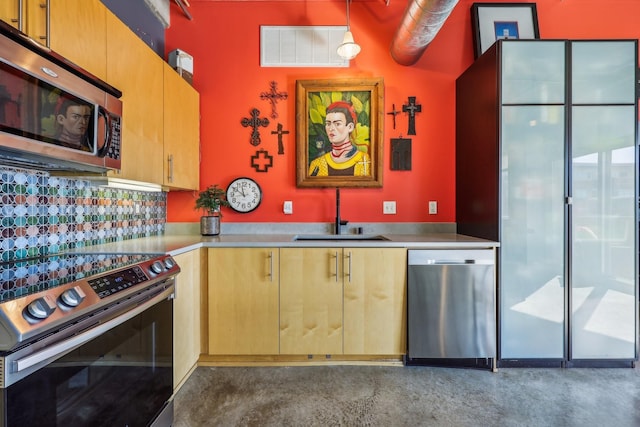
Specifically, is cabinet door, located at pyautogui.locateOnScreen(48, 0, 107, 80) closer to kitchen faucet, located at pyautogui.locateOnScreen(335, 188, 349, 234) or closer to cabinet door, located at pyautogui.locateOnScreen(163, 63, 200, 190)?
cabinet door, located at pyautogui.locateOnScreen(163, 63, 200, 190)

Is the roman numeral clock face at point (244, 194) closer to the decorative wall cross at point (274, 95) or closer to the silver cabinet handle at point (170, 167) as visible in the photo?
the silver cabinet handle at point (170, 167)

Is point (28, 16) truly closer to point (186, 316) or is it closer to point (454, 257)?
point (186, 316)

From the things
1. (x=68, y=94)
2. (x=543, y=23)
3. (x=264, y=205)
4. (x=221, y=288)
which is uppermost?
(x=543, y=23)

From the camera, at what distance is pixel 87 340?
0.93m

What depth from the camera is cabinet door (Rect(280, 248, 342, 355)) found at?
6.64 feet

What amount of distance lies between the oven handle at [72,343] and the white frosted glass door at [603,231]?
2.65 metres

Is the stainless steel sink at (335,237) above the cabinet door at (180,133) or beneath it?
beneath

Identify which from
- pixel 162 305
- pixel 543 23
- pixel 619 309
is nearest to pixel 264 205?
pixel 162 305

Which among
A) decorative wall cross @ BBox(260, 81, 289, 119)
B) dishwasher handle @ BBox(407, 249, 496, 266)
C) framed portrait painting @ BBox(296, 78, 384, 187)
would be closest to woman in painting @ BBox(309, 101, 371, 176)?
framed portrait painting @ BBox(296, 78, 384, 187)

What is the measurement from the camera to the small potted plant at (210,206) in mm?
2350

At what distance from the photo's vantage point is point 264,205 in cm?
262

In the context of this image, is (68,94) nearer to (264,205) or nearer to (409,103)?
(264,205)

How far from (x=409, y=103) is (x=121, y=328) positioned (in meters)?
2.59

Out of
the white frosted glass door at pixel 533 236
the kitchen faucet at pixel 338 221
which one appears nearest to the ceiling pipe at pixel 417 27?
the white frosted glass door at pixel 533 236
